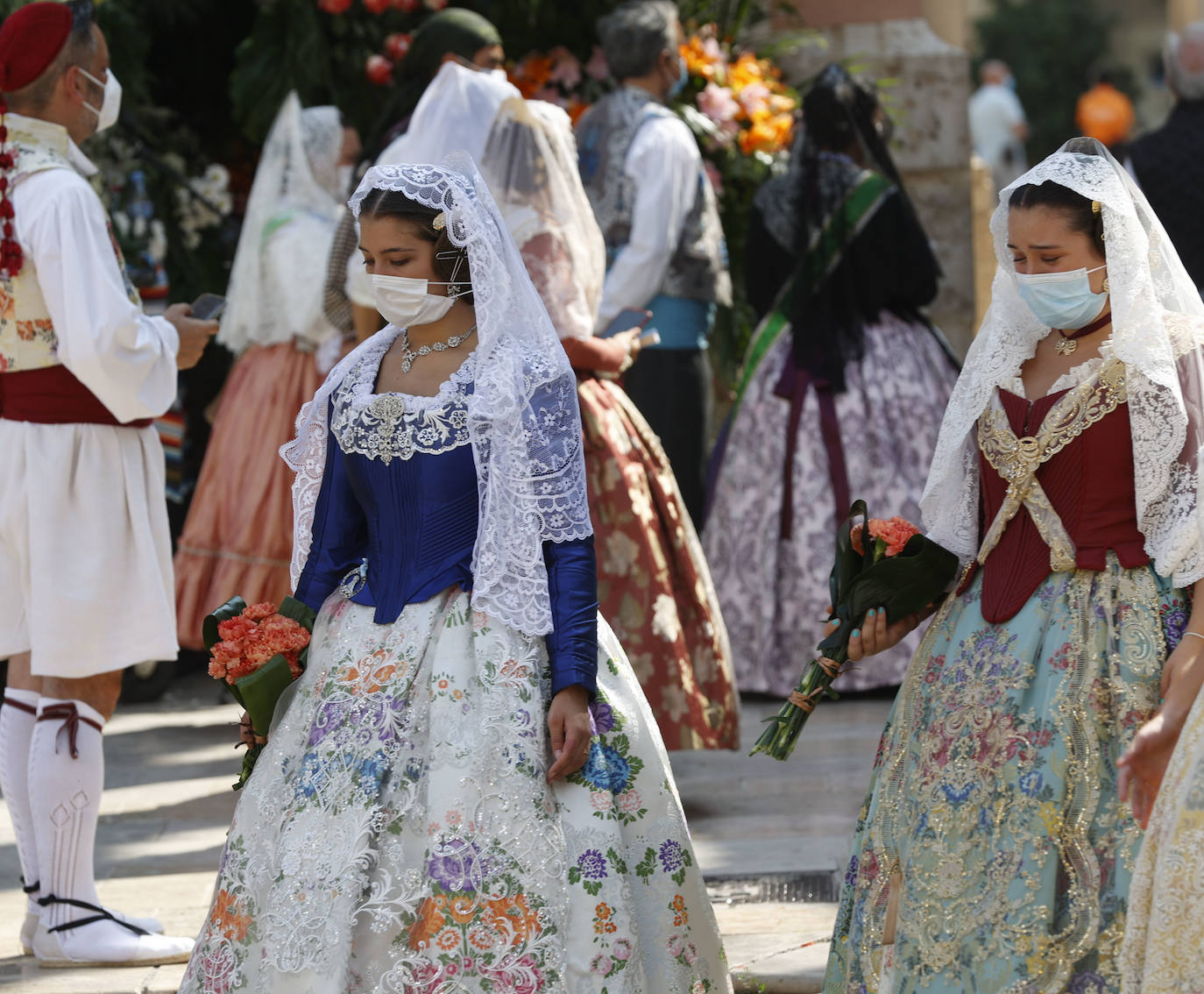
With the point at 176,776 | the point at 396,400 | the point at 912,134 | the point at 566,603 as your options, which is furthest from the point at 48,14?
the point at 912,134

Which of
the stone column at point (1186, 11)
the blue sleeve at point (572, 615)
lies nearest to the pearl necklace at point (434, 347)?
the blue sleeve at point (572, 615)

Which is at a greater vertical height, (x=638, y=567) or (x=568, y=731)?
(x=568, y=731)

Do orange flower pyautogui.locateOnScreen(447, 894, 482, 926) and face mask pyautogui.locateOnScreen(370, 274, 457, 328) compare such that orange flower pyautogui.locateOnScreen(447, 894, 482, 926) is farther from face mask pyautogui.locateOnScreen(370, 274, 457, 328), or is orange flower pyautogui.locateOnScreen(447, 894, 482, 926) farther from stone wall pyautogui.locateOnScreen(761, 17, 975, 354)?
stone wall pyautogui.locateOnScreen(761, 17, 975, 354)

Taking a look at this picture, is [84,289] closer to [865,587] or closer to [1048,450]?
[865,587]

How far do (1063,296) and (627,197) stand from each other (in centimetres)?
304

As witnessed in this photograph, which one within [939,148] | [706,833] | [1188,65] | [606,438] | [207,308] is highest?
[1188,65]

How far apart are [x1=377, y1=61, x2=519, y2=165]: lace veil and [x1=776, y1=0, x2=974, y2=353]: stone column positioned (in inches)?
128

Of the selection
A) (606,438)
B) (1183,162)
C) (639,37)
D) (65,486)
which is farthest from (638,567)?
(1183,162)

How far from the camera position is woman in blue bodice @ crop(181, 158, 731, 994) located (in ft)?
9.18

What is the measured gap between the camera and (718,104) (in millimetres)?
7156

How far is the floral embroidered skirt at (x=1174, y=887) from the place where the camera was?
90.5 inches

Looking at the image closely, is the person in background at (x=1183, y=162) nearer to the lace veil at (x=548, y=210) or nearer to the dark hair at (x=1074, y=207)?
the lace veil at (x=548, y=210)

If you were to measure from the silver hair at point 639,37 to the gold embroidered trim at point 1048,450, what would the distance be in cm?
Answer: 320

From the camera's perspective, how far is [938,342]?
256 inches
